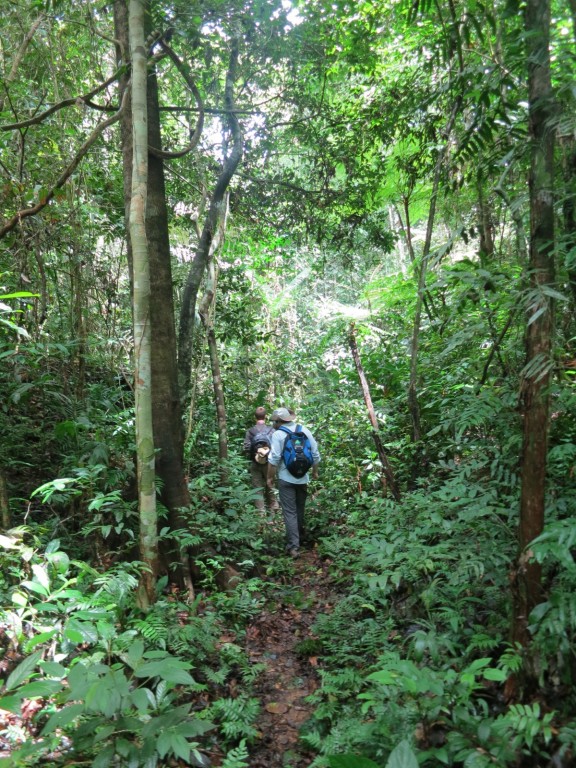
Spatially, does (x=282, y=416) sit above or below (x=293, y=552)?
above

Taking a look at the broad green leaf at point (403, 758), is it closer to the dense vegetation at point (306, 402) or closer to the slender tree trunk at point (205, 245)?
the dense vegetation at point (306, 402)

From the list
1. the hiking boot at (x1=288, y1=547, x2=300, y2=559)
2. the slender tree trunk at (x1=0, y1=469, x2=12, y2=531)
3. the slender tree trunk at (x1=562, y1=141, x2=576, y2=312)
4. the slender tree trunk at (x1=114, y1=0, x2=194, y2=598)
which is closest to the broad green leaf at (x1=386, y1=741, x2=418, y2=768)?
the slender tree trunk at (x1=562, y1=141, x2=576, y2=312)

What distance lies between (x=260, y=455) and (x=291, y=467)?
1.90 m

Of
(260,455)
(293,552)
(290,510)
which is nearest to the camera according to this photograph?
(293,552)

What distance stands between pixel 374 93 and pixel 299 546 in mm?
6251

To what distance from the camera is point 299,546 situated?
7.07 meters

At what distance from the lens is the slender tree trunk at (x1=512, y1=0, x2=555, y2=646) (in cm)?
287

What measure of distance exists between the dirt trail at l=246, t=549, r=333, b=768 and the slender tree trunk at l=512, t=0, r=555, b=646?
5.61 ft

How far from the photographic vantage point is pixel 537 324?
2963 millimetres

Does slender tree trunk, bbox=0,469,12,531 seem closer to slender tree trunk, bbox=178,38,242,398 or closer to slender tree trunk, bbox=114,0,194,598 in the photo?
slender tree trunk, bbox=114,0,194,598

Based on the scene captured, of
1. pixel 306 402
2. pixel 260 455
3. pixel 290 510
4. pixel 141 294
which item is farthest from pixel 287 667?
pixel 306 402

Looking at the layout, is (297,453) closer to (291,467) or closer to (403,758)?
(291,467)

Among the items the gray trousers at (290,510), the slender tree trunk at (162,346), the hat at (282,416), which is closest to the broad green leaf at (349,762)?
the slender tree trunk at (162,346)

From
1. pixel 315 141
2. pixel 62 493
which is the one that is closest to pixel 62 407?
pixel 62 493
